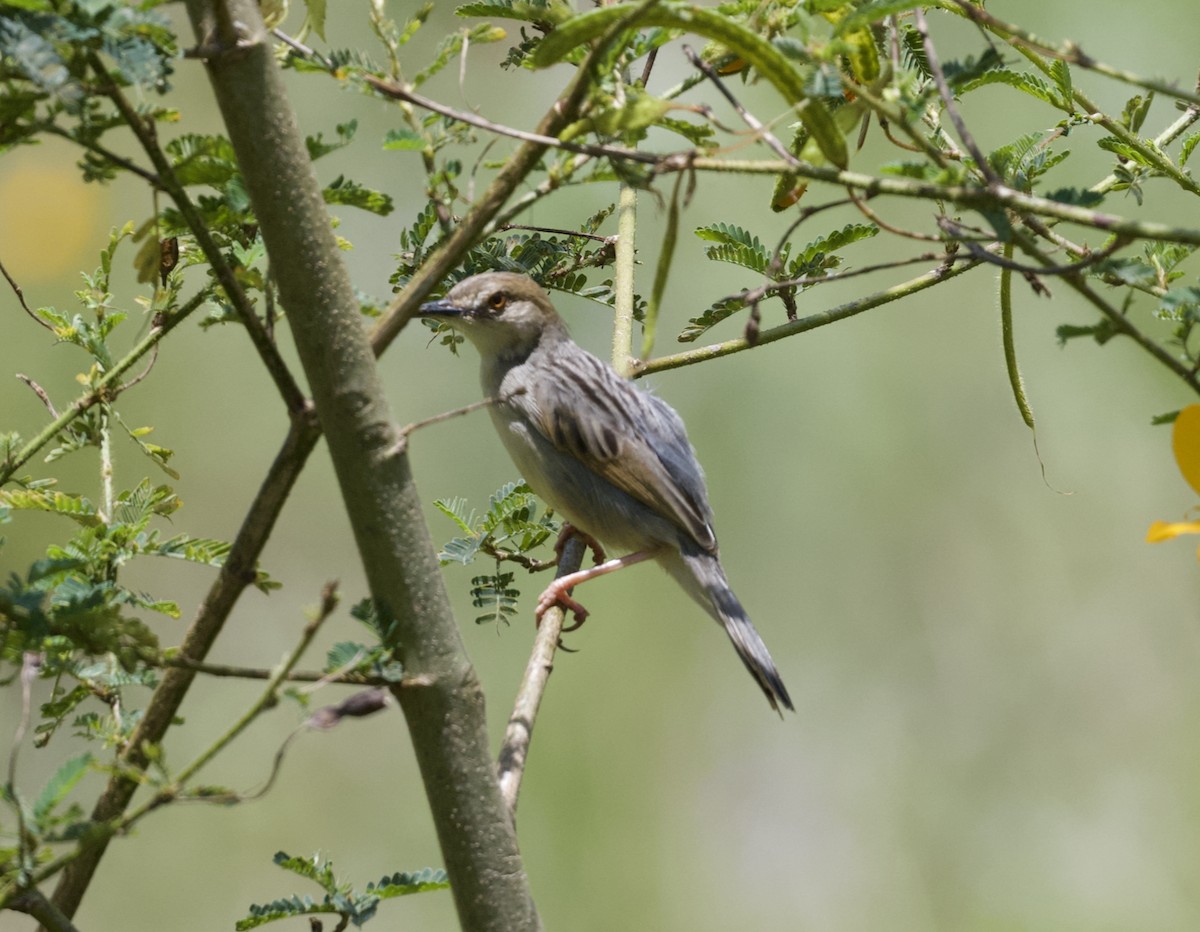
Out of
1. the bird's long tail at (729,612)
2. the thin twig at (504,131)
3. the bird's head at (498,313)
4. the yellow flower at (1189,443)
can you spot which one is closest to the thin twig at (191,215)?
the thin twig at (504,131)

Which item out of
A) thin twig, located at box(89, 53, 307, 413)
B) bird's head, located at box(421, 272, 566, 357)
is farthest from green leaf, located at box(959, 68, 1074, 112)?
bird's head, located at box(421, 272, 566, 357)

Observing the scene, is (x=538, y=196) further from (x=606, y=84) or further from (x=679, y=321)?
(x=679, y=321)

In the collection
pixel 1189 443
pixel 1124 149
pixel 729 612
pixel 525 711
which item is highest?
pixel 729 612

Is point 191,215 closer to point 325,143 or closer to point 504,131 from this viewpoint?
point 325,143

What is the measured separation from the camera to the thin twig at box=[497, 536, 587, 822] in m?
1.99

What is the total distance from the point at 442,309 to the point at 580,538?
0.93m

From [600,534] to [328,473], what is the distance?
159 centimetres

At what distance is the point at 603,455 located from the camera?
4.19 m

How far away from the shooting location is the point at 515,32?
442cm

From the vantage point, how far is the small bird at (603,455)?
4.12m

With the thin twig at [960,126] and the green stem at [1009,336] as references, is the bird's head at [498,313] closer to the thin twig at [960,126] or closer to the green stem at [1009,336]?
the green stem at [1009,336]

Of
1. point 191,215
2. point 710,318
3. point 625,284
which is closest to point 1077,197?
point 191,215

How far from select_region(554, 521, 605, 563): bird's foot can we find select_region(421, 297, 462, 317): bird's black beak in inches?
31.5

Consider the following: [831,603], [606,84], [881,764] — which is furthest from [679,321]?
[606,84]
